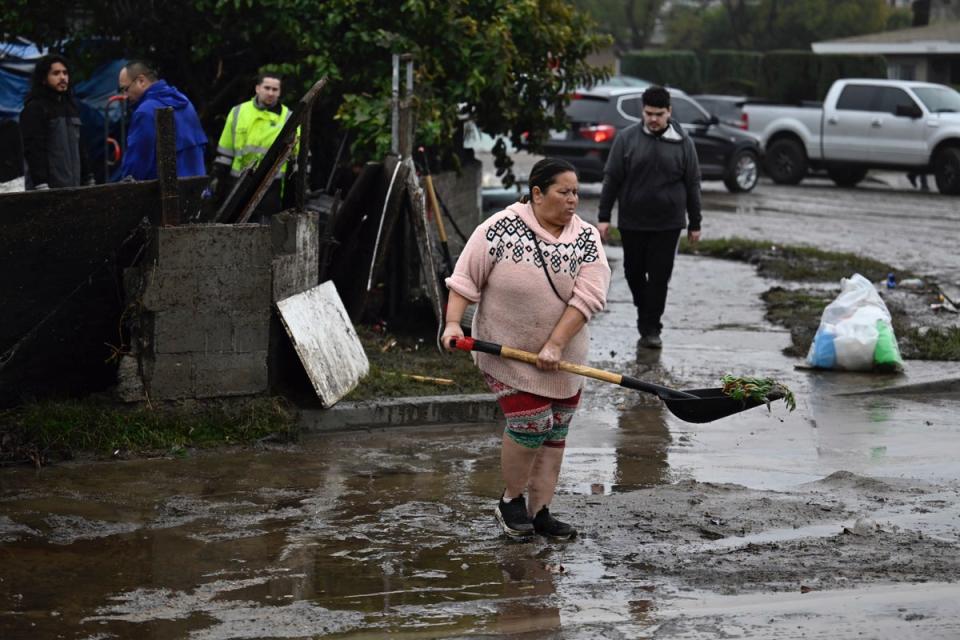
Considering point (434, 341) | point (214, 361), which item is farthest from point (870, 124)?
point (214, 361)

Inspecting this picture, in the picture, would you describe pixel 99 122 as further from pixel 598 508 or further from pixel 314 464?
pixel 598 508

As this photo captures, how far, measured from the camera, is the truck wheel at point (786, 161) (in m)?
27.5

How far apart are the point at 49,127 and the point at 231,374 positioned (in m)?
3.81

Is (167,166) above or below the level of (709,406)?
above

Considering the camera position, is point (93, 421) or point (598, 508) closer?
point (598, 508)

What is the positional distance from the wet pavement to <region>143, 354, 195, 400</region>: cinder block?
0.45m

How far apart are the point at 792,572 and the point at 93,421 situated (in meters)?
3.70

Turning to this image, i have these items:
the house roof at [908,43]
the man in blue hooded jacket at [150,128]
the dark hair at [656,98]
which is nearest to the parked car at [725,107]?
the house roof at [908,43]

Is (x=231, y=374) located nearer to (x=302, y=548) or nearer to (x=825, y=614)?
(x=302, y=548)

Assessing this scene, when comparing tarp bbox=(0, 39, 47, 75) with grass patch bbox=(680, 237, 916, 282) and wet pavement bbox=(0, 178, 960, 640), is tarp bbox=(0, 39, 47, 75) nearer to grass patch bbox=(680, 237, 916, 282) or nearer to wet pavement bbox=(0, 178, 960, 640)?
grass patch bbox=(680, 237, 916, 282)

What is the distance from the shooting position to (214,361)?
311 inches

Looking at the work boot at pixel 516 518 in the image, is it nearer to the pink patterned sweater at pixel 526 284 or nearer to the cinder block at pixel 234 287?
the pink patterned sweater at pixel 526 284

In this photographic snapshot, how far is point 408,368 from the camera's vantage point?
927 cm

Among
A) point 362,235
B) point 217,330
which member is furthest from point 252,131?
point 217,330
